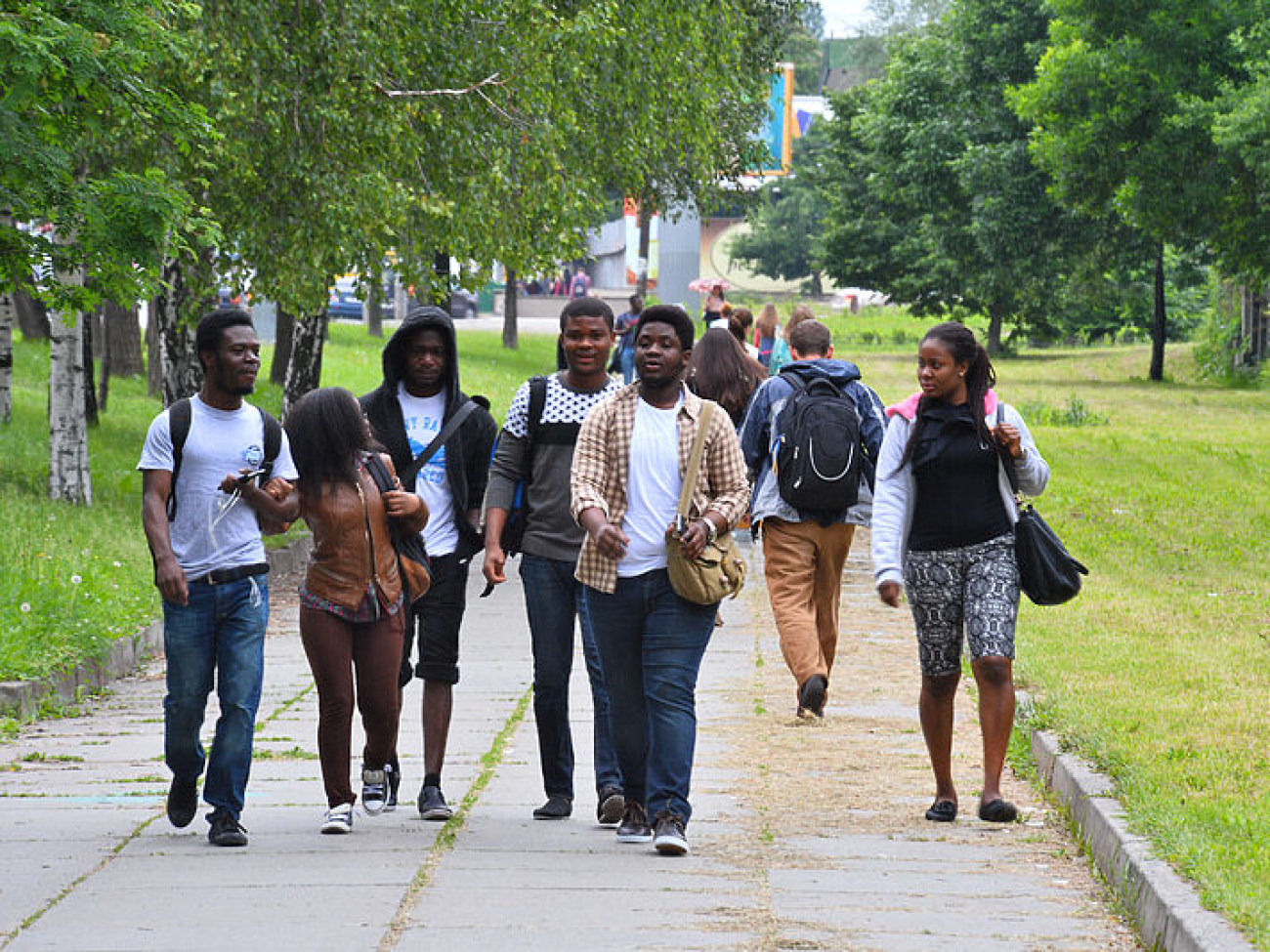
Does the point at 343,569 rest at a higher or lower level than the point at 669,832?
higher

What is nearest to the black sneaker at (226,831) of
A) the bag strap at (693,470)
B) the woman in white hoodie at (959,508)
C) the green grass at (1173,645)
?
the bag strap at (693,470)

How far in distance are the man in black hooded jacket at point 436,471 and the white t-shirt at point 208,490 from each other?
0.66 metres

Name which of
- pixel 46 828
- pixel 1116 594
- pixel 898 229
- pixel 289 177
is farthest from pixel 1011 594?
pixel 898 229

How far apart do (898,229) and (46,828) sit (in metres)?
52.2

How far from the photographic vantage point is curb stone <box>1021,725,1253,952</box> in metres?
5.24

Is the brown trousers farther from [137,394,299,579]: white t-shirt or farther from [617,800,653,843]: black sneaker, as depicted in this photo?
[617,800,653,843]: black sneaker

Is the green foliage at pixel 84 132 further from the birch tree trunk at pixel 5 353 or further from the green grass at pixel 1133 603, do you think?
the birch tree trunk at pixel 5 353

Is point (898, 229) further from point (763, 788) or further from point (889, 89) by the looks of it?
point (763, 788)

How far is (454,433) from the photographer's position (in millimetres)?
7090

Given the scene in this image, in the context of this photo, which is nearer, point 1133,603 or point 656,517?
point 656,517

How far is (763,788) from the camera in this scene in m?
7.96

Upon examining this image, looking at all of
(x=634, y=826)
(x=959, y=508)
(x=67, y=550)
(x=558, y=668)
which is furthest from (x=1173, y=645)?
(x=67, y=550)

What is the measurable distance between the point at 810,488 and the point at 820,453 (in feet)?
0.57

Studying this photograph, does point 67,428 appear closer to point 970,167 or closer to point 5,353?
point 5,353
